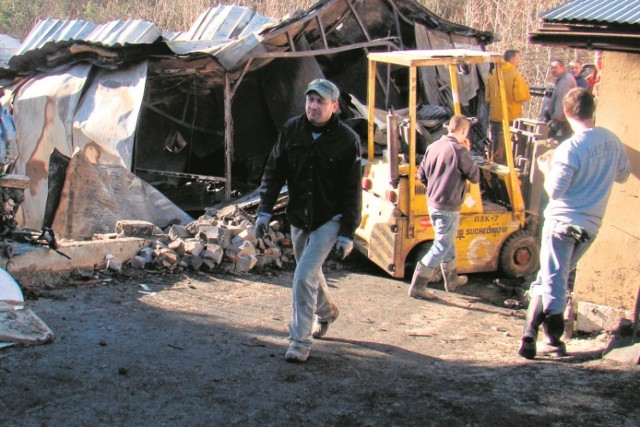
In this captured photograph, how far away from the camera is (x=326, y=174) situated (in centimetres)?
529

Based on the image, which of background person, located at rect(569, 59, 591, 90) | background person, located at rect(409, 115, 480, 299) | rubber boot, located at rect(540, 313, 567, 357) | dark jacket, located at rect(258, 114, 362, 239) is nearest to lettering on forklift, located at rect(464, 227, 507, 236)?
background person, located at rect(409, 115, 480, 299)

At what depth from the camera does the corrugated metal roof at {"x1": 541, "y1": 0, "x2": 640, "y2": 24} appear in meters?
5.39

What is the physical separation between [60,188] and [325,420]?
5.79 metres

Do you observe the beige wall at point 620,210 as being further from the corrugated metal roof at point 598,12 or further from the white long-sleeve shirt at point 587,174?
the white long-sleeve shirt at point 587,174

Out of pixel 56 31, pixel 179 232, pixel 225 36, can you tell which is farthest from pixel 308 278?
pixel 56 31

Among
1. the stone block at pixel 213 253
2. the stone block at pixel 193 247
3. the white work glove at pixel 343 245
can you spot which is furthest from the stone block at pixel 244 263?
the white work glove at pixel 343 245

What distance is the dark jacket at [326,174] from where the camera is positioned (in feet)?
17.3

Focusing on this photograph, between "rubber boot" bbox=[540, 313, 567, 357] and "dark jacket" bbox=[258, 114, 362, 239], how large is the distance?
5.21ft

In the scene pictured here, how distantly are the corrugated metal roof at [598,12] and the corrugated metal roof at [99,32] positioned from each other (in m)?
6.20

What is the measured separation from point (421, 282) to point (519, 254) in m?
1.56

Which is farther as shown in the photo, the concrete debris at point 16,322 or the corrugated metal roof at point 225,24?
the corrugated metal roof at point 225,24

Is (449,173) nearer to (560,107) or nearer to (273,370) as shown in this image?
(273,370)

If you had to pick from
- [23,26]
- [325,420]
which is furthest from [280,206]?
[23,26]

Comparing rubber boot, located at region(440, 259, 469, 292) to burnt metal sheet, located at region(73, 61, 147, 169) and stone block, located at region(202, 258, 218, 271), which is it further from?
burnt metal sheet, located at region(73, 61, 147, 169)
